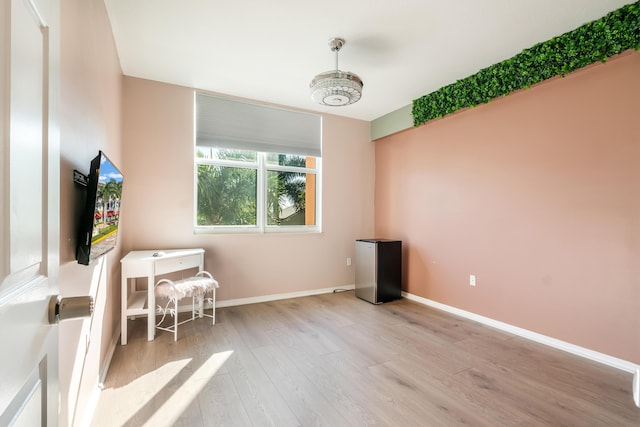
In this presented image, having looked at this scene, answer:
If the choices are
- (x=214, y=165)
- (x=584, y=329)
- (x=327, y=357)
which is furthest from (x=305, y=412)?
(x=214, y=165)

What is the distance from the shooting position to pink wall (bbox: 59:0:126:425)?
129cm

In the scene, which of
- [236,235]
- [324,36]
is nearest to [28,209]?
[324,36]

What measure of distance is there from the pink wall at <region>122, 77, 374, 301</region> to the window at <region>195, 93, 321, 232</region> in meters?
0.15

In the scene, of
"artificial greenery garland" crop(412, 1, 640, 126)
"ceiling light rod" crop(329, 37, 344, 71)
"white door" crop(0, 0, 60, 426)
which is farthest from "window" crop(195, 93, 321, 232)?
"white door" crop(0, 0, 60, 426)

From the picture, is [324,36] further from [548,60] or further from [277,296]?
[277,296]

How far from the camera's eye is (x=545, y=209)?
8.98 feet

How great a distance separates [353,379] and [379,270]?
1.89 metres

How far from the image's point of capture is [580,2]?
2.12 metres

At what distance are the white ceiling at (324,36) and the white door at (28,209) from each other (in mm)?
1968

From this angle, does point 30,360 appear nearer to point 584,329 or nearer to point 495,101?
point 584,329

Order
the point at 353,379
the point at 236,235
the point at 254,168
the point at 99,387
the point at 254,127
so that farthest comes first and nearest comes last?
the point at 254,168
the point at 254,127
the point at 236,235
the point at 353,379
the point at 99,387

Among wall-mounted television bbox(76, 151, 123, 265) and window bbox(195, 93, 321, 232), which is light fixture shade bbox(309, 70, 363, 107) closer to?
window bbox(195, 93, 321, 232)

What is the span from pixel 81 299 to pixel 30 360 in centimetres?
17

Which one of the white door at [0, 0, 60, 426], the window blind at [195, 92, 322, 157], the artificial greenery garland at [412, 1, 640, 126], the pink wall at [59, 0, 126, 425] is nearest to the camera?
the white door at [0, 0, 60, 426]
